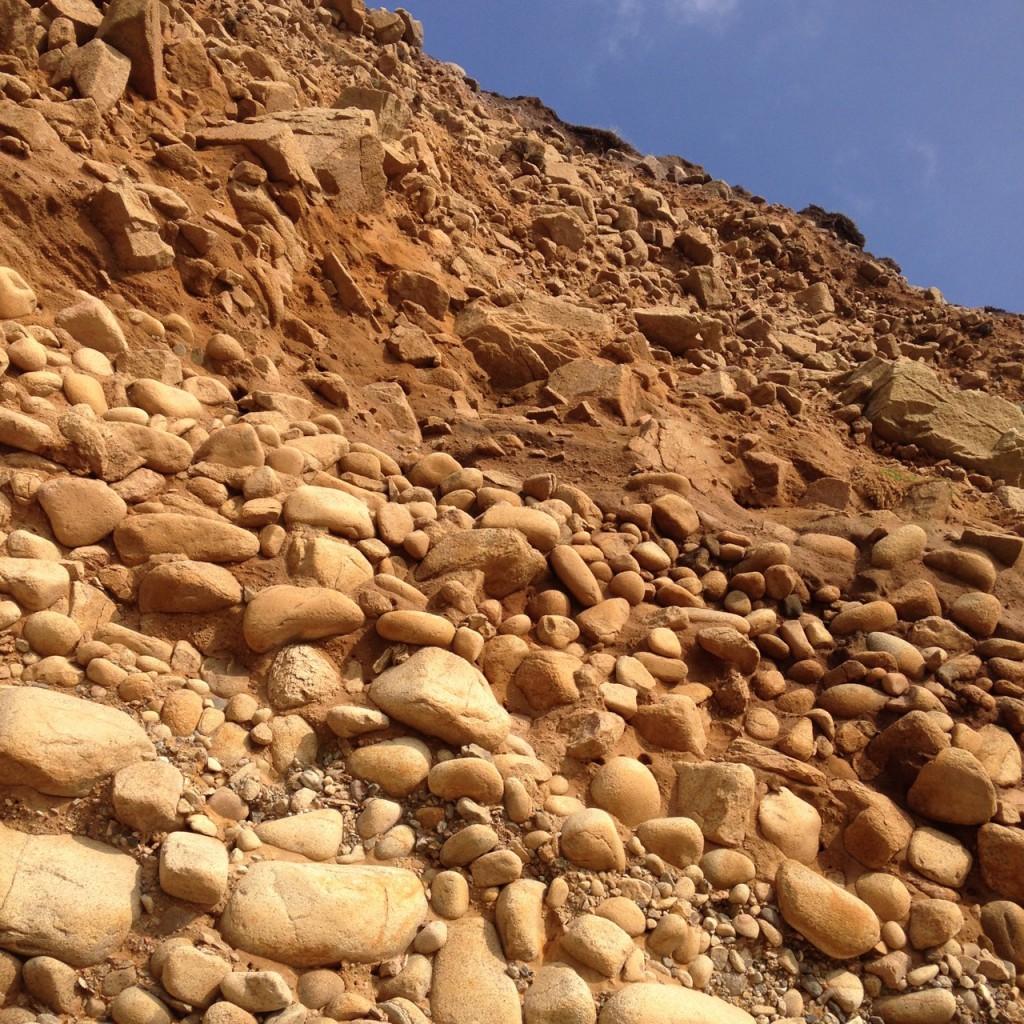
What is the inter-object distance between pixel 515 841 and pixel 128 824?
962mm

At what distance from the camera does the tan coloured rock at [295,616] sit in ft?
8.61

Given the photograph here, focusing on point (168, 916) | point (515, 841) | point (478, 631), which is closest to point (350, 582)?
point (478, 631)

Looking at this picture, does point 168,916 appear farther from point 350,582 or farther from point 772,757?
point 772,757

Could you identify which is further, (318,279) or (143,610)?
(318,279)

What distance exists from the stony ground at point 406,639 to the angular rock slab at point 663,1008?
13 mm

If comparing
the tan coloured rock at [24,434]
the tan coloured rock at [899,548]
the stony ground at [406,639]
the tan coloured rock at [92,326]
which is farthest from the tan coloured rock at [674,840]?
the tan coloured rock at [92,326]

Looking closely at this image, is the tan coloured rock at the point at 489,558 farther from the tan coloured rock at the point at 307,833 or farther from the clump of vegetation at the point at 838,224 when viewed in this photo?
the clump of vegetation at the point at 838,224

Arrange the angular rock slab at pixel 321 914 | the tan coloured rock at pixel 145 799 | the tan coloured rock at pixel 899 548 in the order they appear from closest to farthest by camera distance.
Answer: the angular rock slab at pixel 321 914, the tan coloured rock at pixel 145 799, the tan coloured rock at pixel 899 548

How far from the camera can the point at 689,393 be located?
5.93 m

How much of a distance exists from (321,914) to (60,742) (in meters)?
0.73

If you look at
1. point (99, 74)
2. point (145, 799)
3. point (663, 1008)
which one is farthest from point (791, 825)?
point (99, 74)

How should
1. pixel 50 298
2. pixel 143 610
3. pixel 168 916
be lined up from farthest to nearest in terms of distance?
pixel 50 298
pixel 143 610
pixel 168 916

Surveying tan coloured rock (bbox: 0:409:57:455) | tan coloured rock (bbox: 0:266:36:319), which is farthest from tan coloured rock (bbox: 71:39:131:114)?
tan coloured rock (bbox: 0:409:57:455)

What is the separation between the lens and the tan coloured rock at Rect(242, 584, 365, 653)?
2623 mm
